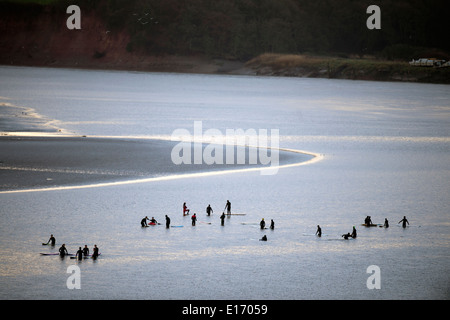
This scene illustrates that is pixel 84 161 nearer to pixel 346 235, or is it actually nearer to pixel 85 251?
pixel 85 251

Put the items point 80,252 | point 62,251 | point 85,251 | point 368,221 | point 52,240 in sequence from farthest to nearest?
point 368,221, point 52,240, point 85,251, point 62,251, point 80,252

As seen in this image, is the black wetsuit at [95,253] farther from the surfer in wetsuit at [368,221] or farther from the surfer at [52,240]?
the surfer in wetsuit at [368,221]

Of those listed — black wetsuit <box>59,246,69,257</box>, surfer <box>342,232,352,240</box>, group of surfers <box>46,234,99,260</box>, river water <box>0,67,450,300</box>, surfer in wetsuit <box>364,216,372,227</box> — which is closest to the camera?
river water <box>0,67,450,300</box>

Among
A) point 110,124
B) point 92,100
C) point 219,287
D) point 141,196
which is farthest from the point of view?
point 92,100

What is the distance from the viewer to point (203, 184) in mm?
34750

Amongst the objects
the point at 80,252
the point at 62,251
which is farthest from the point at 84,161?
the point at 80,252

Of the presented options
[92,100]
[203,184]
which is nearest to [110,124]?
[203,184]

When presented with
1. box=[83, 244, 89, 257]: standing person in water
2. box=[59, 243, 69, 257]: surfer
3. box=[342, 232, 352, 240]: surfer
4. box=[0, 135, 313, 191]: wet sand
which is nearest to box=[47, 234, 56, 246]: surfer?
box=[59, 243, 69, 257]: surfer

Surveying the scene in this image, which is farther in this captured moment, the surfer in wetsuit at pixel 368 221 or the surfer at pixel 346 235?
the surfer in wetsuit at pixel 368 221

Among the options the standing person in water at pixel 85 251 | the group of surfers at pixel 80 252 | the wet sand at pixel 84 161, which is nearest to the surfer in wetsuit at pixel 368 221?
the group of surfers at pixel 80 252

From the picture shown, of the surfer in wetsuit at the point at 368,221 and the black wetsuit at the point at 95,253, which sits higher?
the surfer in wetsuit at the point at 368,221

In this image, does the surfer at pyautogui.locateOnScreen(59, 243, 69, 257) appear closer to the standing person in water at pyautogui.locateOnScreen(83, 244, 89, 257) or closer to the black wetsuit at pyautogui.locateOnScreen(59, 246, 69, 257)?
the black wetsuit at pyautogui.locateOnScreen(59, 246, 69, 257)
